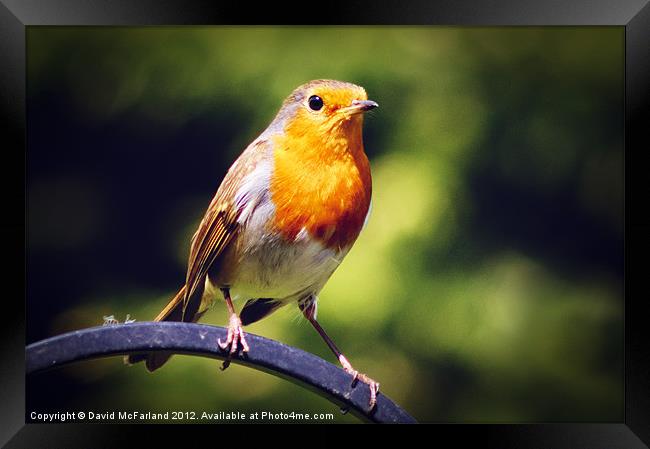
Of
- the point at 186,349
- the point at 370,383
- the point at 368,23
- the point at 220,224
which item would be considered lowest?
the point at 370,383

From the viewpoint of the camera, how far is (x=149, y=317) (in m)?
3.90

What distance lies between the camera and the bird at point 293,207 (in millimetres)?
3393

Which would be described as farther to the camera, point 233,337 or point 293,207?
point 293,207

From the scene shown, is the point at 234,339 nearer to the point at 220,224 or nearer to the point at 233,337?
the point at 233,337

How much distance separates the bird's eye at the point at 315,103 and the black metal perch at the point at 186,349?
3.30 ft

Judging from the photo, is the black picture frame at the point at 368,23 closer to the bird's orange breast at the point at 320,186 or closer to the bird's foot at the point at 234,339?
the bird's orange breast at the point at 320,186

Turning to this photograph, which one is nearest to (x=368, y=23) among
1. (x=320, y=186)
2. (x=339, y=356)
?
(x=320, y=186)

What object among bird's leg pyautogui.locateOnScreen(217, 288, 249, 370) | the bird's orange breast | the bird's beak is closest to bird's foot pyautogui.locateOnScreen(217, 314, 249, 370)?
bird's leg pyautogui.locateOnScreen(217, 288, 249, 370)

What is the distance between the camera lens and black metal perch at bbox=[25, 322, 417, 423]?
9.32 feet

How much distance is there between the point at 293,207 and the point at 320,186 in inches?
5.4

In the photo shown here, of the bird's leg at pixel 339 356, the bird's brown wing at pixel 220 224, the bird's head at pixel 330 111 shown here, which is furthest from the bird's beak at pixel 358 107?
the bird's leg at pixel 339 356

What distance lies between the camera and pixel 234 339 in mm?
3178

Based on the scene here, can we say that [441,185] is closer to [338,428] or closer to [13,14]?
[338,428]

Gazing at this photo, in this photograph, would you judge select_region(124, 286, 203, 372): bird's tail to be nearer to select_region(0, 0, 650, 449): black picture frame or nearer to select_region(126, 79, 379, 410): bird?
select_region(126, 79, 379, 410): bird
